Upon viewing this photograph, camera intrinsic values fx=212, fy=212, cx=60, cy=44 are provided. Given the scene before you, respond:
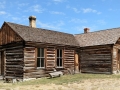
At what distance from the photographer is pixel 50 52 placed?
798 inches

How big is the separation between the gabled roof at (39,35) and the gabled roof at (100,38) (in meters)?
1.62

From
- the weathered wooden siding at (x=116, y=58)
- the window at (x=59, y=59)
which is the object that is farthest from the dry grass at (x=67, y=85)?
Answer: the weathered wooden siding at (x=116, y=58)

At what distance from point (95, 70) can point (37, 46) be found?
7.37 metres

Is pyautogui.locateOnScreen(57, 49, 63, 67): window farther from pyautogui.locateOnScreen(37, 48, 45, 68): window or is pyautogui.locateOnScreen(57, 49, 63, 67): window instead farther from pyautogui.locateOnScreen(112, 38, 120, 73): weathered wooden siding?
pyautogui.locateOnScreen(112, 38, 120, 73): weathered wooden siding

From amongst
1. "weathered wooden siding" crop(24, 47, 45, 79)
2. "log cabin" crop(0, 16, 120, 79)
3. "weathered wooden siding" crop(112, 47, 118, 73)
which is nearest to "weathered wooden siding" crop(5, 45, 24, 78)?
"log cabin" crop(0, 16, 120, 79)

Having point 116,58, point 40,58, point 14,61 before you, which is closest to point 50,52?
point 40,58

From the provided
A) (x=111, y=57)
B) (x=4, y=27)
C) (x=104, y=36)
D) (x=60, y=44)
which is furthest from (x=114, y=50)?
(x=4, y=27)

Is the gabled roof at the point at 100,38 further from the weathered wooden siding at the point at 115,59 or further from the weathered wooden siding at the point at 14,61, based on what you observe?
the weathered wooden siding at the point at 14,61

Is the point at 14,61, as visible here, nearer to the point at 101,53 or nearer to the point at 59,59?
the point at 59,59

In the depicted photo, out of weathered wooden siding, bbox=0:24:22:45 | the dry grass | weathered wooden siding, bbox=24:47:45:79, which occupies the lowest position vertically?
the dry grass

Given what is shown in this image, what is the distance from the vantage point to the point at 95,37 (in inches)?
981

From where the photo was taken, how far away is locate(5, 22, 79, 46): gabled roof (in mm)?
19031

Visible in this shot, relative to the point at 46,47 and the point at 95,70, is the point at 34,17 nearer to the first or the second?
the point at 46,47

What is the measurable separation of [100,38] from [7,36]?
10.3m
